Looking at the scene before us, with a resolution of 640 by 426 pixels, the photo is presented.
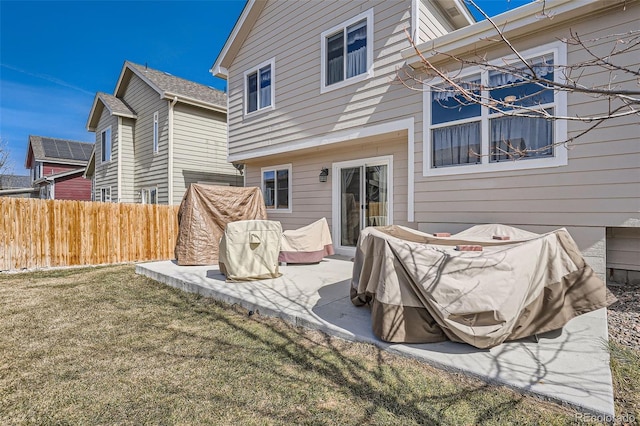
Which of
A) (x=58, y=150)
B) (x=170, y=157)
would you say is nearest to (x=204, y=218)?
(x=170, y=157)

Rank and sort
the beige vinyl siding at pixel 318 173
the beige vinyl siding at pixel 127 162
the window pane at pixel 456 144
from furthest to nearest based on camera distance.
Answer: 1. the beige vinyl siding at pixel 127 162
2. the beige vinyl siding at pixel 318 173
3. the window pane at pixel 456 144

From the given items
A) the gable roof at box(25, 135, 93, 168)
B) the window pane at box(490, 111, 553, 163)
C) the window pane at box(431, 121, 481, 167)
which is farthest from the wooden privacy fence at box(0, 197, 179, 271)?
the gable roof at box(25, 135, 93, 168)

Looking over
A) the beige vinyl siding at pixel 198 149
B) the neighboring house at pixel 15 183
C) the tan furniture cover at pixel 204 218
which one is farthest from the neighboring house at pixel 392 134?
the neighboring house at pixel 15 183

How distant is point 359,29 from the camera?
699cm

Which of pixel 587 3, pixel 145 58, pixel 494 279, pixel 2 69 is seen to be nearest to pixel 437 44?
pixel 587 3

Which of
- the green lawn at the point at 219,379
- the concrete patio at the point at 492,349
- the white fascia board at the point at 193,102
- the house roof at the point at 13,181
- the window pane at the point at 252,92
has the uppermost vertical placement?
the white fascia board at the point at 193,102

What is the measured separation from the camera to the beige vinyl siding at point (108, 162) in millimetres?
14492

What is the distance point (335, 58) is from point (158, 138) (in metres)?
8.70

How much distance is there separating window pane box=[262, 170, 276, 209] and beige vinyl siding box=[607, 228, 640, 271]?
7532mm

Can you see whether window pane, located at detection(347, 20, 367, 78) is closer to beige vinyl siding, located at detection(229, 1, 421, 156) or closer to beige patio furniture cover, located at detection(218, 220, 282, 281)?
beige vinyl siding, located at detection(229, 1, 421, 156)

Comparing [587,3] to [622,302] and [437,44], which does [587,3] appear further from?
[622,302]

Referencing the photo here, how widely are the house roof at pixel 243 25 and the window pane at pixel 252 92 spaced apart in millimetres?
1079

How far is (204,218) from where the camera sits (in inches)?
288

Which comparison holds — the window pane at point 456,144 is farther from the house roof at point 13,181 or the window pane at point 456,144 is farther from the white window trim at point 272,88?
the house roof at point 13,181
